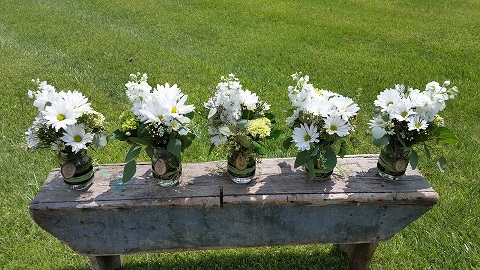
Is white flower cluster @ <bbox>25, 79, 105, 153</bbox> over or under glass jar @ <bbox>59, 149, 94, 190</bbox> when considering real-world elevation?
over

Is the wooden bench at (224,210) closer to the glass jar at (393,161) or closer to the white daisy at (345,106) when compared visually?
the glass jar at (393,161)

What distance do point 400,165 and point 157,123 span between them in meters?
1.26

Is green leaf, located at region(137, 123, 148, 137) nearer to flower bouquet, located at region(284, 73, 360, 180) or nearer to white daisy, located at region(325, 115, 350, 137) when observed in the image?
flower bouquet, located at region(284, 73, 360, 180)

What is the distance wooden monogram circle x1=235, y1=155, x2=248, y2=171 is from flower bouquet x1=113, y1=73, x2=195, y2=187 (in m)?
0.26

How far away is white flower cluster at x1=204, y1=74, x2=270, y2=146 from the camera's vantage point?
198 centimetres

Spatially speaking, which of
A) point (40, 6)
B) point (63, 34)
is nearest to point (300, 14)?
point (63, 34)

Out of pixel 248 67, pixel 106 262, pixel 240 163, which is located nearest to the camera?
pixel 240 163

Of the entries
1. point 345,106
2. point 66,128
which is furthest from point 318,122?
point 66,128

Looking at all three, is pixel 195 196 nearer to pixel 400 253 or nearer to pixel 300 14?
pixel 400 253

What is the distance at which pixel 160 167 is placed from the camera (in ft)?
6.84

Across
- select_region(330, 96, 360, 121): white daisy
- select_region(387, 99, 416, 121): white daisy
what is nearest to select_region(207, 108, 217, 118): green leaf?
select_region(330, 96, 360, 121): white daisy

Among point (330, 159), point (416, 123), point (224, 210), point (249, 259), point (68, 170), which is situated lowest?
point (249, 259)

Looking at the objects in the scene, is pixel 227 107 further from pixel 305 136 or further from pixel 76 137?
pixel 76 137

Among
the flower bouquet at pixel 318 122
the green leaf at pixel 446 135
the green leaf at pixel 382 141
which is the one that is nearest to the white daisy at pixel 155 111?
the flower bouquet at pixel 318 122
